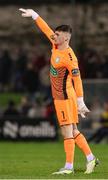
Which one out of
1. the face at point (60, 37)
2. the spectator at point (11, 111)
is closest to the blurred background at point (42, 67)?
the spectator at point (11, 111)

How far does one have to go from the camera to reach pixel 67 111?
1336 cm

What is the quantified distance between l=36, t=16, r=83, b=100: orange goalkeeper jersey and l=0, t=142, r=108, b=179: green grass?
1.28 meters

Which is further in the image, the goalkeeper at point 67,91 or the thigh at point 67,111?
the thigh at point 67,111

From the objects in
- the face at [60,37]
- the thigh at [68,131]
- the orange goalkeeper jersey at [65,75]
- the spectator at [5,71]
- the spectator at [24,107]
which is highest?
the face at [60,37]

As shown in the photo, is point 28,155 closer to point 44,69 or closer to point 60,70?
point 60,70

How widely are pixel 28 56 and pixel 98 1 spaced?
340cm

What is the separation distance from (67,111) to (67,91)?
1.06 feet

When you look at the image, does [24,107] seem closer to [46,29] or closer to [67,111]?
[46,29]

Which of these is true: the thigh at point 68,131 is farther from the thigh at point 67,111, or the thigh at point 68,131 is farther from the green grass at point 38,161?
the green grass at point 38,161

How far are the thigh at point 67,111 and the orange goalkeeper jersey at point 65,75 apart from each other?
0.08 metres

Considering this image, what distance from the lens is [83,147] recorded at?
1352 cm

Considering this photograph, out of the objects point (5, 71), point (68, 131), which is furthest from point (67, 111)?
point (5, 71)

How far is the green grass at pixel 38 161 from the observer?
12.7 metres

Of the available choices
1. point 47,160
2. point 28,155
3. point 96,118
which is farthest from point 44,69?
point 47,160
